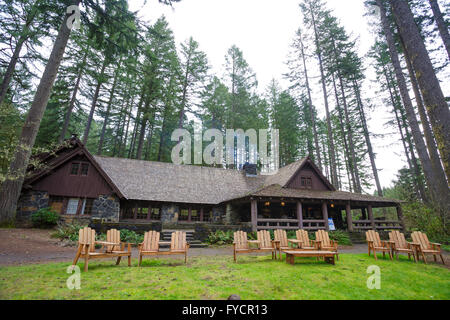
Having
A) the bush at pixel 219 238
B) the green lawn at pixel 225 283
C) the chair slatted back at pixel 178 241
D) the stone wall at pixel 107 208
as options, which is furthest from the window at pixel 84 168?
the chair slatted back at pixel 178 241

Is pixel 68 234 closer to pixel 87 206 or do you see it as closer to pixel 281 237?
pixel 87 206

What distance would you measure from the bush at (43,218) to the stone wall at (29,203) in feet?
2.30

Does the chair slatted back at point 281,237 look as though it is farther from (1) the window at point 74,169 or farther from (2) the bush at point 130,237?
(1) the window at point 74,169

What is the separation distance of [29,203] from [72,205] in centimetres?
238

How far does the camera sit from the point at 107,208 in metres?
15.4

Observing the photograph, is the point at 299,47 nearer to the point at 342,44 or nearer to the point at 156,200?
the point at 342,44

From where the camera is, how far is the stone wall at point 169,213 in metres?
17.3

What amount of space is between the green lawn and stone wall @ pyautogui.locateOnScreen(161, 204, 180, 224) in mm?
10960

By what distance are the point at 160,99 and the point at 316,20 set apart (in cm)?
1903

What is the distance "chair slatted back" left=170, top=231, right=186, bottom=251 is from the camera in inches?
285

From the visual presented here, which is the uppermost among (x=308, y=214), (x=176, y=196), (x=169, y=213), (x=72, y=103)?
(x=72, y=103)

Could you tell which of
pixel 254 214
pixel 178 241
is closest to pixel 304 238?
pixel 178 241
